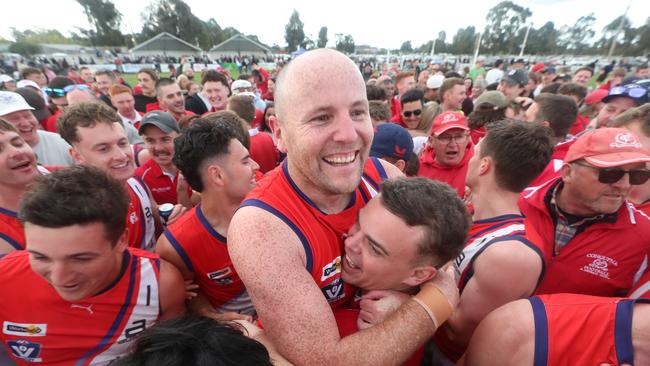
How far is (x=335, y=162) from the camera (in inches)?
65.1

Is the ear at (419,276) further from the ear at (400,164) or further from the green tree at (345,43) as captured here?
the green tree at (345,43)

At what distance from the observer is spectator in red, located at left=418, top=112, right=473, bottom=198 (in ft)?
12.6

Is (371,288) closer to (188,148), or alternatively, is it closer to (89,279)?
(89,279)

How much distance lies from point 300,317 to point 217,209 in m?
1.42

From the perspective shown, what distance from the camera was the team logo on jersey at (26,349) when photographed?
5.82ft

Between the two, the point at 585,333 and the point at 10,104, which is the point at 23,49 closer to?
the point at 10,104

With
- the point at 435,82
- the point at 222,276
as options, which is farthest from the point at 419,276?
the point at 435,82

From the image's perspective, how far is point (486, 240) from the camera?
200 centimetres

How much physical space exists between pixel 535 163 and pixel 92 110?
398 centimetres

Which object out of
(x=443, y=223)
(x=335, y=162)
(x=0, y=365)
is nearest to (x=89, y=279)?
(x=0, y=365)

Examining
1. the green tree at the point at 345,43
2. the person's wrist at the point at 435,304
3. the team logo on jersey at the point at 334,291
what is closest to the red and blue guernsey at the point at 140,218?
the team logo on jersey at the point at 334,291

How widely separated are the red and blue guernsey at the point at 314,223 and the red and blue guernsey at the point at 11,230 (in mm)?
1832

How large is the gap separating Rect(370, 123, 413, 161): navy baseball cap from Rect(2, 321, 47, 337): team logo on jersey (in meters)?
3.05

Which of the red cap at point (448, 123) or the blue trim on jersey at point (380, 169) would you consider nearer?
the blue trim on jersey at point (380, 169)
